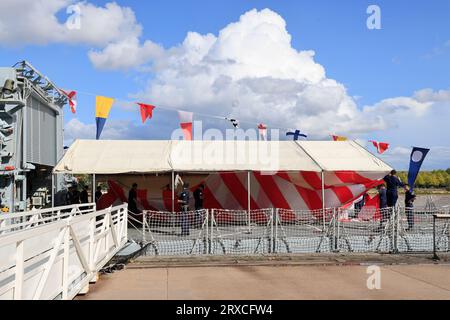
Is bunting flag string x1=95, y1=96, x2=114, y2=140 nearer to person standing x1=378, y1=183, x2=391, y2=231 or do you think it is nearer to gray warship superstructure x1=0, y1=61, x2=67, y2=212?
gray warship superstructure x1=0, y1=61, x2=67, y2=212

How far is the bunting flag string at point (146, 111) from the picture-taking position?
18.1m

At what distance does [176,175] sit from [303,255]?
7.81m

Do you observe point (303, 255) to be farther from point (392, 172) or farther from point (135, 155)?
point (135, 155)

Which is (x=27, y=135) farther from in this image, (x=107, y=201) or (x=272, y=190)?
(x=272, y=190)

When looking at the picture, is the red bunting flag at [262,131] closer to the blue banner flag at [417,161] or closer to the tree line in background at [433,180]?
the blue banner flag at [417,161]

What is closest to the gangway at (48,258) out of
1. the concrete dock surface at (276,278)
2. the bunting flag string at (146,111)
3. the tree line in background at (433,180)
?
the concrete dock surface at (276,278)

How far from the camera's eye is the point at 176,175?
18188 millimetres

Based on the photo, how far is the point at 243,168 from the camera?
16.4m

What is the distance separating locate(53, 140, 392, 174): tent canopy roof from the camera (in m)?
16.5

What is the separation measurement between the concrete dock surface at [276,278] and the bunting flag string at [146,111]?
8.08 metres

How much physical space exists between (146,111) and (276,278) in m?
10.7

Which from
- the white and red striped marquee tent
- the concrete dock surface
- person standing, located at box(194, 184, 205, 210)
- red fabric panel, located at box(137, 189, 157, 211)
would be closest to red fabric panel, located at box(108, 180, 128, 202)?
the white and red striped marquee tent

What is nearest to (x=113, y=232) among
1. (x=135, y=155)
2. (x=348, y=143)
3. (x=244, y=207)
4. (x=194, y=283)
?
(x=194, y=283)
